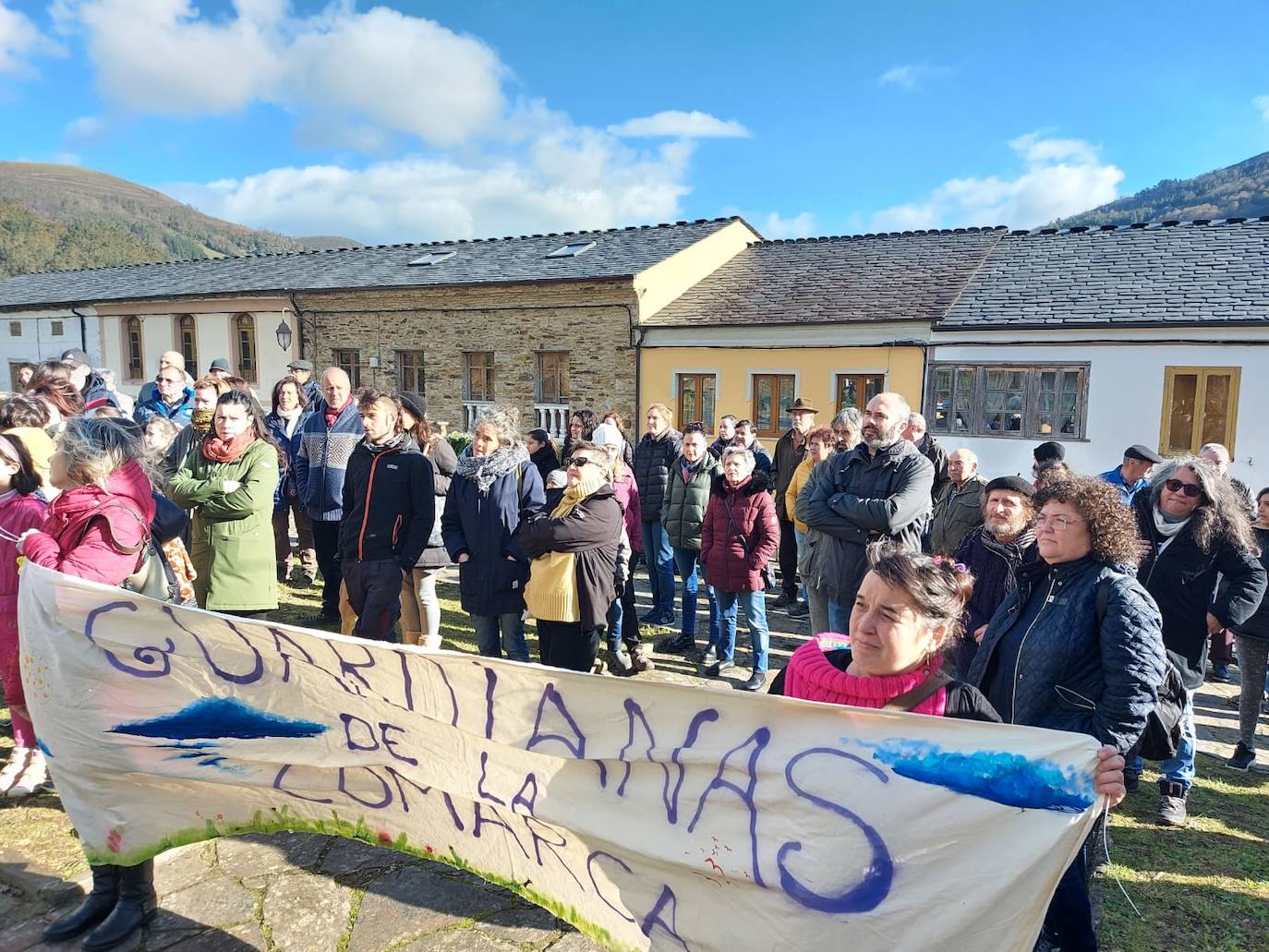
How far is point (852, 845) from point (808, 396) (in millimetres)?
14887

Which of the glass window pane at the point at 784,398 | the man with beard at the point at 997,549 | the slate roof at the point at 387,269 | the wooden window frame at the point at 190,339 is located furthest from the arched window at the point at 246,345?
the man with beard at the point at 997,549

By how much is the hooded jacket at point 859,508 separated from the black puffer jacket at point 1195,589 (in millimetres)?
1257

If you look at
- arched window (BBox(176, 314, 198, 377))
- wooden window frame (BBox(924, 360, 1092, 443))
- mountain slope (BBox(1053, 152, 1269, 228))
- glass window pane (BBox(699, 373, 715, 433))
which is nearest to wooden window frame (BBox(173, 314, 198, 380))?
arched window (BBox(176, 314, 198, 377))

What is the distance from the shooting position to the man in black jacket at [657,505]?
7254 mm

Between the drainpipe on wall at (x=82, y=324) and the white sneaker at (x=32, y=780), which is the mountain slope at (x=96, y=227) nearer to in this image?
the drainpipe on wall at (x=82, y=324)

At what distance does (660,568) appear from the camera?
7.33 m

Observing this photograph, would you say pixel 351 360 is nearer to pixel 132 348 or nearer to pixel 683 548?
pixel 132 348

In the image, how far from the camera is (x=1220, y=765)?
4539 millimetres

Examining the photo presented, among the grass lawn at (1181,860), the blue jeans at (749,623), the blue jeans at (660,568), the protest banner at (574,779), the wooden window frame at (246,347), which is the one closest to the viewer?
the protest banner at (574,779)

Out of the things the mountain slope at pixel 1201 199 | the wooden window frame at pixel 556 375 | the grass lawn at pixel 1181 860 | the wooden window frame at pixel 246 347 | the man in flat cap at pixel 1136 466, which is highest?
the mountain slope at pixel 1201 199

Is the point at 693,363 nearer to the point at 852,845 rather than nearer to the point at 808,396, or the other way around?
the point at 808,396

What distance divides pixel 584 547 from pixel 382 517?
1.23 meters

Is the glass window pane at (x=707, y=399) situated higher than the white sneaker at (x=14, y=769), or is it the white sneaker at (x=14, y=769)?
the glass window pane at (x=707, y=399)

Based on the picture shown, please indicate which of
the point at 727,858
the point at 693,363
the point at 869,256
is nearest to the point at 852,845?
the point at 727,858
